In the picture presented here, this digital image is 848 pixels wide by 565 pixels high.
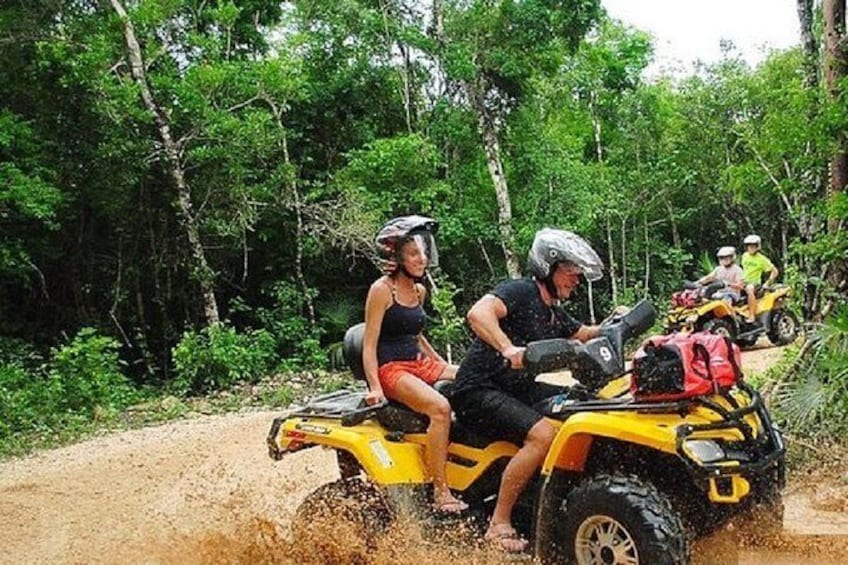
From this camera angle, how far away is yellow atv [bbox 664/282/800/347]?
12289 millimetres

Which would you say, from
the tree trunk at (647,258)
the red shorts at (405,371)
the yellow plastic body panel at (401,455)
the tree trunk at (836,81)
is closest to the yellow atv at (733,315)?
the tree trunk at (836,81)

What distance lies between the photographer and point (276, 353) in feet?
53.5

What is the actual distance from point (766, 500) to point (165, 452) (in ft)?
22.1

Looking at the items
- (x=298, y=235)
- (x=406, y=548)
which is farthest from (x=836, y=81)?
(x=298, y=235)

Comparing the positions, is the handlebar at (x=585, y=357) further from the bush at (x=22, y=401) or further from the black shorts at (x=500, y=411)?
the bush at (x=22, y=401)

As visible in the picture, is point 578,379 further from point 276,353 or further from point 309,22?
point 309,22

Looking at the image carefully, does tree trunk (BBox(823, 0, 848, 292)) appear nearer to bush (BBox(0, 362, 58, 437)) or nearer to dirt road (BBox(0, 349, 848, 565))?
dirt road (BBox(0, 349, 848, 565))

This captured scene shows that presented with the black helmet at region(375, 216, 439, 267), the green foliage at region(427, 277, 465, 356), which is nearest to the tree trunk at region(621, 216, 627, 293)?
the green foliage at region(427, 277, 465, 356)

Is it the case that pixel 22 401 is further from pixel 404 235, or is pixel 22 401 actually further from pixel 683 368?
pixel 683 368

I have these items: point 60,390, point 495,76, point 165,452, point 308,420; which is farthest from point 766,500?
point 495,76

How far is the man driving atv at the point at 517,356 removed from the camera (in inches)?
162

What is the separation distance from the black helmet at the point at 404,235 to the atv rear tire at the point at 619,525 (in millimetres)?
1549

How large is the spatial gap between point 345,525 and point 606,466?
1.42m

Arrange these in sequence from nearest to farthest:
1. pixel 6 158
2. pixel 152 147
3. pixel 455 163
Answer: pixel 6 158, pixel 152 147, pixel 455 163
